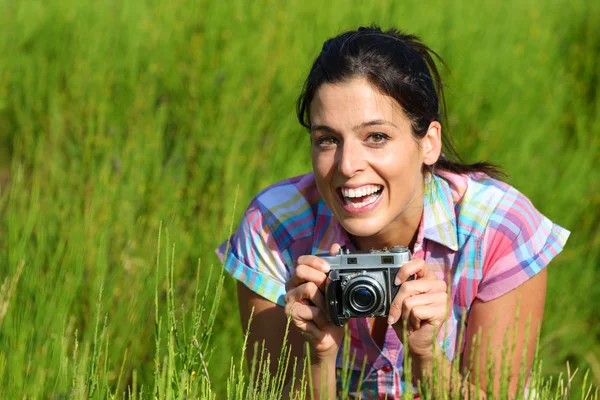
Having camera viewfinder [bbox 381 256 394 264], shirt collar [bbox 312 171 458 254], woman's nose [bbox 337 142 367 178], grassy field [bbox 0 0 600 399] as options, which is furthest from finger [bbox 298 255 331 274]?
grassy field [bbox 0 0 600 399]

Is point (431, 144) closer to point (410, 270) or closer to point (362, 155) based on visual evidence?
point (362, 155)

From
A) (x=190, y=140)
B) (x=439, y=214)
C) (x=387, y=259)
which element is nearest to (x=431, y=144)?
(x=439, y=214)

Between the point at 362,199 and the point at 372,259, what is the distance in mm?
236

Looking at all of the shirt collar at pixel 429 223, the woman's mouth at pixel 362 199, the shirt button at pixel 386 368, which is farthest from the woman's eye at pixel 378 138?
the shirt button at pixel 386 368

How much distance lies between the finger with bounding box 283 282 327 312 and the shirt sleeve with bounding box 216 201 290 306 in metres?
0.29

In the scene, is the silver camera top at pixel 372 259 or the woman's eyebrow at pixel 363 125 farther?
the woman's eyebrow at pixel 363 125

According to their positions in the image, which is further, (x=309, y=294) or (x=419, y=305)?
(x=309, y=294)

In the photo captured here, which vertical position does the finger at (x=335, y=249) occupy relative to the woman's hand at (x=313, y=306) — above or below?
above

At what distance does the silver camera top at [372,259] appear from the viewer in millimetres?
1967

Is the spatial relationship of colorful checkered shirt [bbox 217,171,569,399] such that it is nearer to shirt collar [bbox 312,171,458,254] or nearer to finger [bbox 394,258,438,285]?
shirt collar [bbox 312,171,458,254]

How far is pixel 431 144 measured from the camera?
2.29 meters

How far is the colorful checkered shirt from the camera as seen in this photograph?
2.24 m

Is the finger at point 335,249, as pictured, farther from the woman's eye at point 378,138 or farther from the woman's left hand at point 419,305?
the woman's eye at point 378,138

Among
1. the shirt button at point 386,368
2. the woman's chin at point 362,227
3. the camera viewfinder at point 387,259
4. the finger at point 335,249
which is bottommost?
the shirt button at point 386,368
